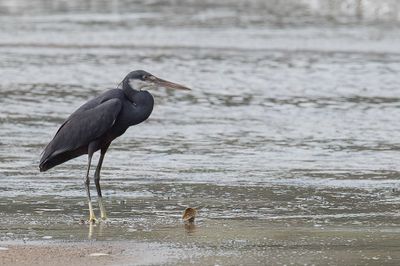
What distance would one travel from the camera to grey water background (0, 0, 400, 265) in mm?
9625

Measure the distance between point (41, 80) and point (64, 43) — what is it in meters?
6.69

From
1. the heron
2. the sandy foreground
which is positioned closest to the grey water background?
the sandy foreground

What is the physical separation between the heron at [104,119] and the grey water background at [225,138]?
0.47 metres

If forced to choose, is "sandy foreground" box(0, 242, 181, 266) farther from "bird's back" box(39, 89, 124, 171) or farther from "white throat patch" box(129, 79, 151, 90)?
"white throat patch" box(129, 79, 151, 90)

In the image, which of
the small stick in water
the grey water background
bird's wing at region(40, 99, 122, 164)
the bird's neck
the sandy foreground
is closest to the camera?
the sandy foreground

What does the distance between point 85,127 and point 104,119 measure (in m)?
Result: 0.21

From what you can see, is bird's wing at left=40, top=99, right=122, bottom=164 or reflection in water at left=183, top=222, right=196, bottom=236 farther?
bird's wing at left=40, top=99, right=122, bottom=164

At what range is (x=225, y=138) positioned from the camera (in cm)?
1558

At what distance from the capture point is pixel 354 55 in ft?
84.2

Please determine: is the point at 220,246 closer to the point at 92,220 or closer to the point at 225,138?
the point at 92,220

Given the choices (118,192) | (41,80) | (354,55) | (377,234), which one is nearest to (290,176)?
(118,192)

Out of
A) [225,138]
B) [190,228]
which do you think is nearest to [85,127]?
[190,228]

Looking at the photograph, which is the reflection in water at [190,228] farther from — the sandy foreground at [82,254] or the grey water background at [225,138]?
the sandy foreground at [82,254]

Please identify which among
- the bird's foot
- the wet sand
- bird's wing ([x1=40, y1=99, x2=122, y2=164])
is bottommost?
the bird's foot
